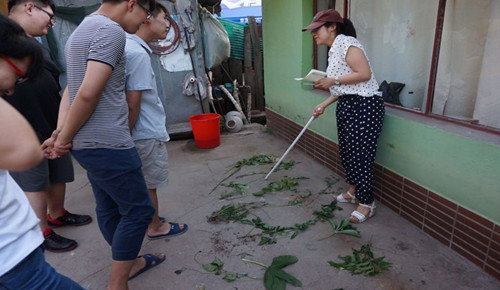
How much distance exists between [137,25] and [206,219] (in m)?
1.84

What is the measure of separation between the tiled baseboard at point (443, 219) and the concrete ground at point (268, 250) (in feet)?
0.22

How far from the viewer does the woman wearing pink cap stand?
2.54 m

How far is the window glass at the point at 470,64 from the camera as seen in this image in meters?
2.25

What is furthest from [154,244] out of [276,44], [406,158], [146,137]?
[276,44]

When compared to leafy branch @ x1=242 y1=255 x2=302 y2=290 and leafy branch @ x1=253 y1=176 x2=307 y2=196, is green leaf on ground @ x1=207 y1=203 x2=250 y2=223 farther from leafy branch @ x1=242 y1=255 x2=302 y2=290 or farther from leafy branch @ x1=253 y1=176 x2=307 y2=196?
leafy branch @ x1=242 y1=255 x2=302 y2=290

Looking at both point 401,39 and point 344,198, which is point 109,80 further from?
point 401,39

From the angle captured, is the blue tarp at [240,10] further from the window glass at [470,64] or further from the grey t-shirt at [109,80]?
the grey t-shirt at [109,80]

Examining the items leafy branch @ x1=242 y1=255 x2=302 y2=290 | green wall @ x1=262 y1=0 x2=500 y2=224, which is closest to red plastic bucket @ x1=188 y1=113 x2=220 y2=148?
green wall @ x1=262 y1=0 x2=500 y2=224

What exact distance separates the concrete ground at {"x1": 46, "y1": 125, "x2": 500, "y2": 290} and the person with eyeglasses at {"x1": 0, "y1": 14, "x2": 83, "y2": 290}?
1.22m

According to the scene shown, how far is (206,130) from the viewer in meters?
4.94

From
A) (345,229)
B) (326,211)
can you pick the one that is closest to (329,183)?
(326,211)

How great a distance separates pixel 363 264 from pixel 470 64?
1.70 metres

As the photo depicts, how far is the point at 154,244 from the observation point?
2643 millimetres

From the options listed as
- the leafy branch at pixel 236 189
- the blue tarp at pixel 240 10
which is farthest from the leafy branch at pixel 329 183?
the blue tarp at pixel 240 10
